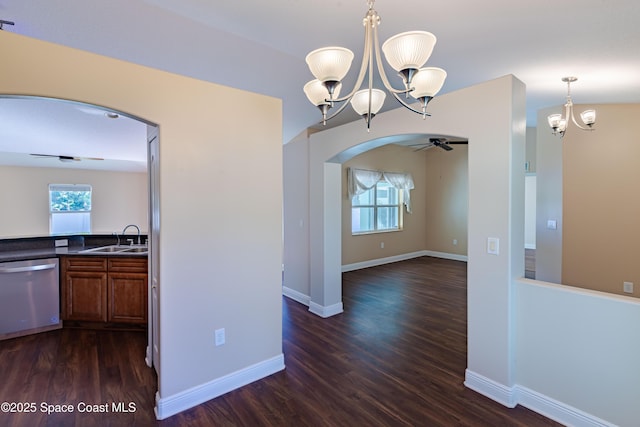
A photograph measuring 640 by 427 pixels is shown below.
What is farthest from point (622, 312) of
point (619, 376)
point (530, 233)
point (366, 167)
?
point (530, 233)

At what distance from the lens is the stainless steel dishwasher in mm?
3172

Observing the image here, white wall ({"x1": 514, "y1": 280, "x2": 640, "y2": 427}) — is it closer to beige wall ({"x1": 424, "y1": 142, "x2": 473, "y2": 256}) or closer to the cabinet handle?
the cabinet handle

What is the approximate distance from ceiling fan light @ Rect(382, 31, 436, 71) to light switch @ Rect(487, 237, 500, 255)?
1.52 meters

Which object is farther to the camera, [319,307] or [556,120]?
[319,307]

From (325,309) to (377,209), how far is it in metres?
3.74

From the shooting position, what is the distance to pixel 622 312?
184cm

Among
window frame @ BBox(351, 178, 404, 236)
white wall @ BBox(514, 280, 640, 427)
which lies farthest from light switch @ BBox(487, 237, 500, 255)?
window frame @ BBox(351, 178, 404, 236)

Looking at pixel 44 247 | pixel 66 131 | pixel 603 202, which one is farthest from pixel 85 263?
pixel 603 202

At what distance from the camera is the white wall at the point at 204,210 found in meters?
1.90

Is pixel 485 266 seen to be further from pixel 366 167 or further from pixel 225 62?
pixel 366 167

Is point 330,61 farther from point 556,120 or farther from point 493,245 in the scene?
point 556,120

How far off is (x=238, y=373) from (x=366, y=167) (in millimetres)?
5064

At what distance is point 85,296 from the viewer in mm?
3426

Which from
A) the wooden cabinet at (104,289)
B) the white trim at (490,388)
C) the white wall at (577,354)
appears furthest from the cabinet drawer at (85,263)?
the white wall at (577,354)
